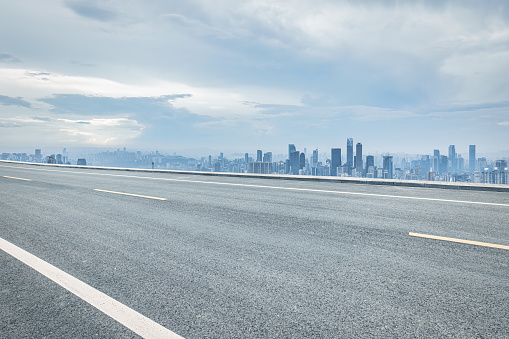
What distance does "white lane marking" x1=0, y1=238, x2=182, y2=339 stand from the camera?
7.61 feet

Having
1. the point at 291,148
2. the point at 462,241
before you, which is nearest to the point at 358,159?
the point at 291,148

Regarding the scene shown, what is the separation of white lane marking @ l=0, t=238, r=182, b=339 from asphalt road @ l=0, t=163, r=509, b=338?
6cm

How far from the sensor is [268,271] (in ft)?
11.0

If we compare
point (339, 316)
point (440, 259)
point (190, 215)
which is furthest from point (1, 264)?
point (440, 259)

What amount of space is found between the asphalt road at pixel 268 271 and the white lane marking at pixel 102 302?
58mm

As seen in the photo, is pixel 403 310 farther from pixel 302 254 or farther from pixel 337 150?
pixel 337 150

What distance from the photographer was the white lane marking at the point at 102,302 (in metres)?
2.32

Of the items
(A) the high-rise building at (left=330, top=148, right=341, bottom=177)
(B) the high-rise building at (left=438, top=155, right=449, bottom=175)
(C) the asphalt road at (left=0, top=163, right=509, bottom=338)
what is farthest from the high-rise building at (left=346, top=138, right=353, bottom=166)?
(C) the asphalt road at (left=0, top=163, right=509, bottom=338)

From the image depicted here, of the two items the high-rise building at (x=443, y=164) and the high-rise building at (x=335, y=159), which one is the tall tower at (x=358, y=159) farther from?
the high-rise building at (x=443, y=164)

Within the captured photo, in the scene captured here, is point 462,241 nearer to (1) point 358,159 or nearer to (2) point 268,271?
(2) point 268,271

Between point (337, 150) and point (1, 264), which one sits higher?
point (337, 150)

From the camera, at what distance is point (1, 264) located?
3.76 metres

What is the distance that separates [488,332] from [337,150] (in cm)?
10775

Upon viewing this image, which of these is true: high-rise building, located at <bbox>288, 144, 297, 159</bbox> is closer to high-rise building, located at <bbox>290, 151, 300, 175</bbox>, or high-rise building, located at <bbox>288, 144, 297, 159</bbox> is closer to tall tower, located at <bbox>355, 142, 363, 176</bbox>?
high-rise building, located at <bbox>290, 151, 300, 175</bbox>
